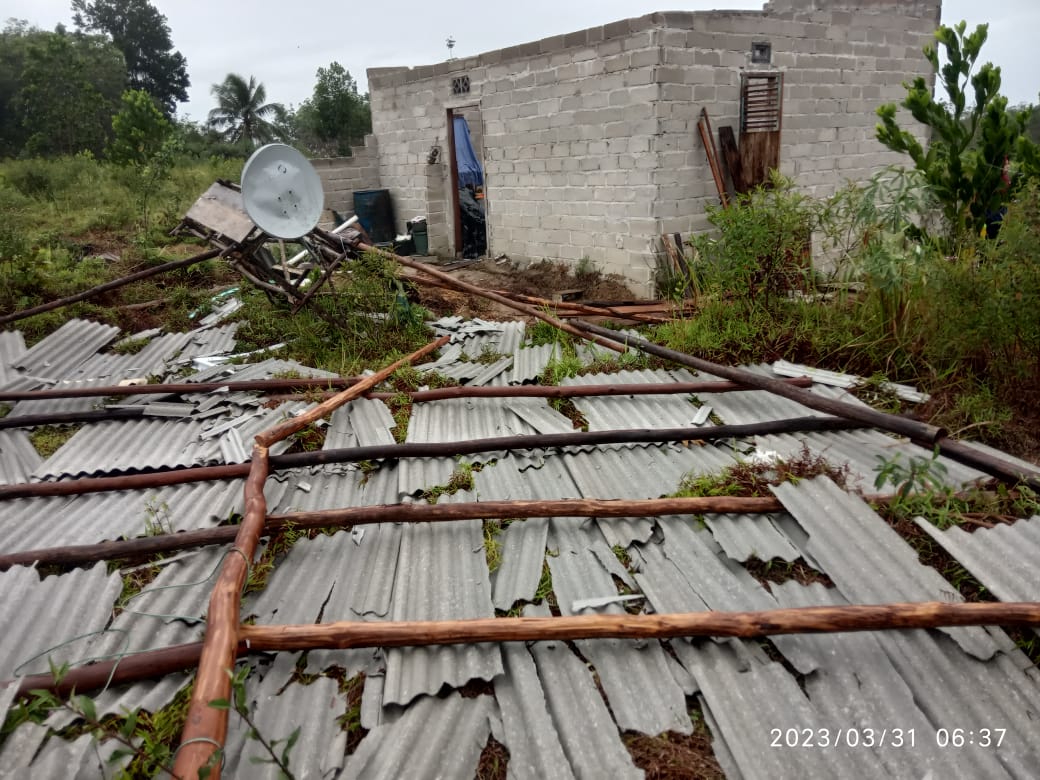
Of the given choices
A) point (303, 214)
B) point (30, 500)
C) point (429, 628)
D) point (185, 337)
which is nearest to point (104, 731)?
point (429, 628)

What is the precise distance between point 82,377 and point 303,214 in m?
2.38

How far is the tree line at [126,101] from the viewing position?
23.0 metres

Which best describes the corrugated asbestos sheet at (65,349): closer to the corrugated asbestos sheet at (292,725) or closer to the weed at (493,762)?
the corrugated asbestos sheet at (292,725)

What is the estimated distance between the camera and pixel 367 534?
3004 millimetres

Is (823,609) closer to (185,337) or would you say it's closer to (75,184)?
(185,337)

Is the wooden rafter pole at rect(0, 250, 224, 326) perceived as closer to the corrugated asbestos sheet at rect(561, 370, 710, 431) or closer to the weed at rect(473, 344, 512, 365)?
the weed at rect(473, 344, 512, 365)

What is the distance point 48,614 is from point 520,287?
658 cm

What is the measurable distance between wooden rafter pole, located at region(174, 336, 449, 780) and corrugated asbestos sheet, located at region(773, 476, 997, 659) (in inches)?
88.0

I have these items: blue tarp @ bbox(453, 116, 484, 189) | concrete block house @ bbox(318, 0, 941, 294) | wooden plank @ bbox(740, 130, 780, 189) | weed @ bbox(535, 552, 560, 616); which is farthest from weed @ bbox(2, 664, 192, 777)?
blue tarp @ bbox(453, 116, 484, 189)

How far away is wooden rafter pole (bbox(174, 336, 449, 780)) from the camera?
164 cm

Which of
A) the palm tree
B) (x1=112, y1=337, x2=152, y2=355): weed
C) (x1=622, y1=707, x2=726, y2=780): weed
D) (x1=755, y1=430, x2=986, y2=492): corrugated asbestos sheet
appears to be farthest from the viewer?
the palm tree

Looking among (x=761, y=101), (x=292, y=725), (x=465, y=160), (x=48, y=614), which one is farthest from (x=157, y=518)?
(x=465, y=160)

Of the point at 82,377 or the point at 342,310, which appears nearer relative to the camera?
the point at 82,377

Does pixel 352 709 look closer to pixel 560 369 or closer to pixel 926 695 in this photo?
pixel 926 695
